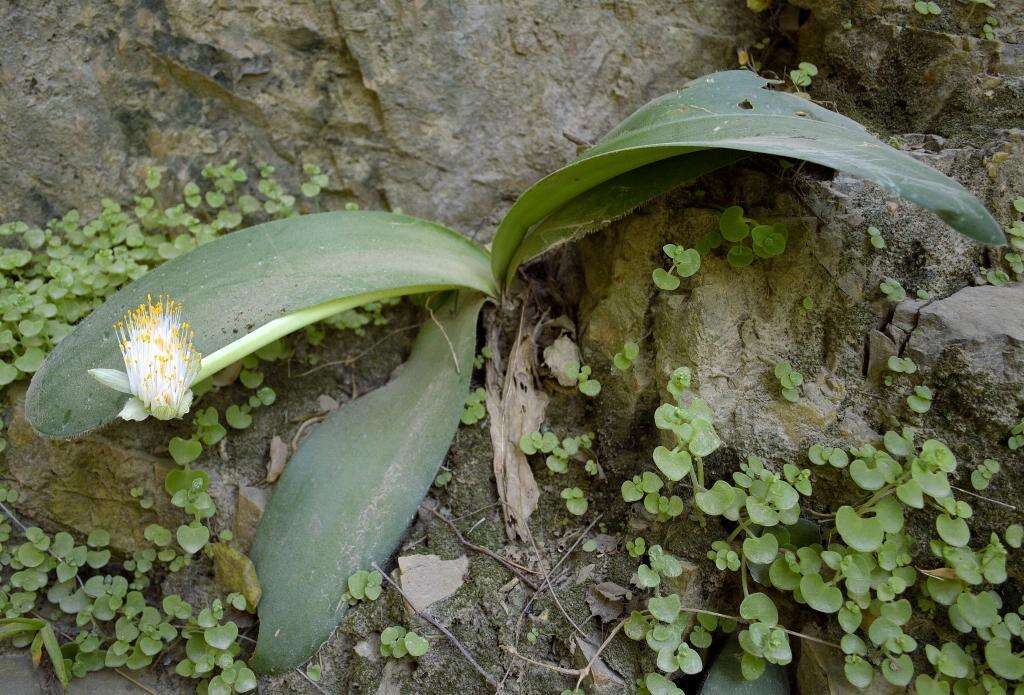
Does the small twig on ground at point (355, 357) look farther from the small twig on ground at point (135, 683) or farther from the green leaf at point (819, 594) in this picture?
the green leaf at point (819, 594)

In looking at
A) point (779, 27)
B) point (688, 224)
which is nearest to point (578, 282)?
point (688, 224)

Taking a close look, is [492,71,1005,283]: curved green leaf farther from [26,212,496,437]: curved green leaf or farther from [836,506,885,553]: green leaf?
[836,506,885,553]: green leaf

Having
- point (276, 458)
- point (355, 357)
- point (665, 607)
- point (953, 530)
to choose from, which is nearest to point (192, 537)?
point (276, 458)

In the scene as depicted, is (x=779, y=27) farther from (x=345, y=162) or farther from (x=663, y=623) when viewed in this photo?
(x=663, y=623)

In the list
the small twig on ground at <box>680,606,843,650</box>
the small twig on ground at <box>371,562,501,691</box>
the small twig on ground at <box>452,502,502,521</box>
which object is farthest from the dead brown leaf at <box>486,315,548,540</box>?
the small twig on ground at <box>680,606,843,650</box>

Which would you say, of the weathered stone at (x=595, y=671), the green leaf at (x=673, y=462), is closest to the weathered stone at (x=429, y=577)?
the weathered stone at (x=595, y=671)

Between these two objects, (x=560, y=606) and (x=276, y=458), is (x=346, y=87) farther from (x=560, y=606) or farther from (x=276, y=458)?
(x=560, y=606)
